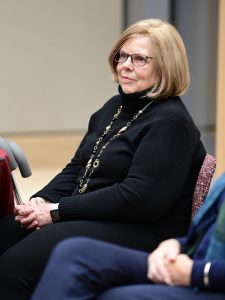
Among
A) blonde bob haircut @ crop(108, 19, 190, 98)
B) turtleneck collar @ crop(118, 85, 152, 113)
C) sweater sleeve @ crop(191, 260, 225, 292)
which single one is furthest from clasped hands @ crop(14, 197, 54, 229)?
sweater sleeve @ crop(191, 260, 225, 292)

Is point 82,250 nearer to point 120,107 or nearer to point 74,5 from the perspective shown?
point 120,107

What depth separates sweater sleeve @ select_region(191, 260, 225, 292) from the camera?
1.94 metres

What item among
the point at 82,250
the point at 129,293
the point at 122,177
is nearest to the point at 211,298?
the point at 129,293

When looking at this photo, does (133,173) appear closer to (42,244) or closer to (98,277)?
(42,244)

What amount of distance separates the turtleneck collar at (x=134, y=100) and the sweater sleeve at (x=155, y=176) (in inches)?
8.1

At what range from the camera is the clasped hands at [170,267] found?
1997 millimetres

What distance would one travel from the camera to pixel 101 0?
19.5 ft

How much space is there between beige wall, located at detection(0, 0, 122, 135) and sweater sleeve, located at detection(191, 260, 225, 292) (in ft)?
13.6

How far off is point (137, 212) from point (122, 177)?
170 millimetres

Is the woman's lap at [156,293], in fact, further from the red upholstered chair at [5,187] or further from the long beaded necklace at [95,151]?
the red upholstered chair at [5,187]

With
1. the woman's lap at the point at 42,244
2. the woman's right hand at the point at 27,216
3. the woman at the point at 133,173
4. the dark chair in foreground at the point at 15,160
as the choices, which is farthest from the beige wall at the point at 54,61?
the woman's lap at the point at 42,244

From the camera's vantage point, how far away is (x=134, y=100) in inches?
105

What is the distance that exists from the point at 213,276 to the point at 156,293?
6.4 inches

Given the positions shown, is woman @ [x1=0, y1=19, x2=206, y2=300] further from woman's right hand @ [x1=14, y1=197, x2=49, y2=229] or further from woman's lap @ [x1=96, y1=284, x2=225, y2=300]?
woman's lap @ [x1=96, y1=284, x2=225, y2=300]
